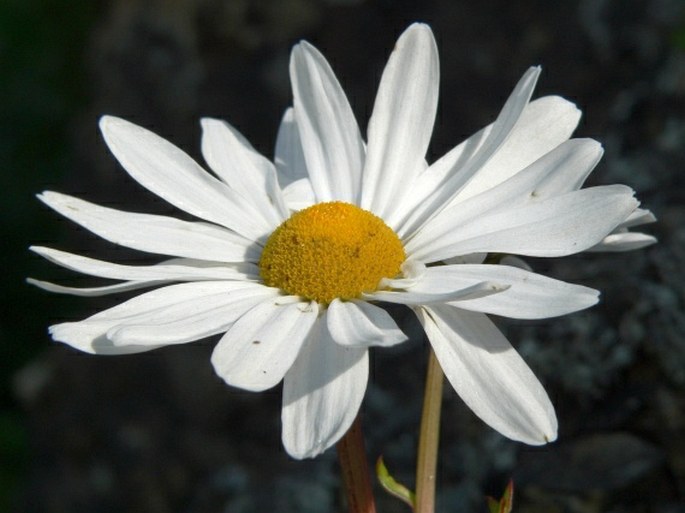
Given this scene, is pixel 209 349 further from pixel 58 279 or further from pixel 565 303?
pixel 565 303

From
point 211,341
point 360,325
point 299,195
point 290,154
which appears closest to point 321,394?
point 360,325

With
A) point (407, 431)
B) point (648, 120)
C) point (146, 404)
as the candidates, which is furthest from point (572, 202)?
point (146, 404)

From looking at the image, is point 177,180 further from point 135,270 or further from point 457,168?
point 457,168

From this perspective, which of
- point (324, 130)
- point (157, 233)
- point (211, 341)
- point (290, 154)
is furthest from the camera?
point (211, 341)

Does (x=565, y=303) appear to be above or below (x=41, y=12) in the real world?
below

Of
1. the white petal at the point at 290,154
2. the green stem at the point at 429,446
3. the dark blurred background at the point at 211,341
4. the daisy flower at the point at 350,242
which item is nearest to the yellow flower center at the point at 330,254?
the daisy flower at the point at 350,242
